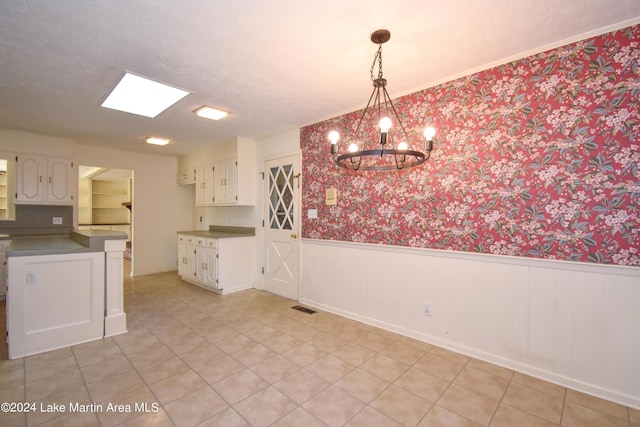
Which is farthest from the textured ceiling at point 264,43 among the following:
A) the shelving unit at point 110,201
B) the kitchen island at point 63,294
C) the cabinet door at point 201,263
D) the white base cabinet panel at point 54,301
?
the shelving unit at point 110,201

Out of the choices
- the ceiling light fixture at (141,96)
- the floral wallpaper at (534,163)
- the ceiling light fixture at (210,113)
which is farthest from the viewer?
the ceiling light fixture at (210,113)

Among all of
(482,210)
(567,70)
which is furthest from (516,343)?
(567,70)

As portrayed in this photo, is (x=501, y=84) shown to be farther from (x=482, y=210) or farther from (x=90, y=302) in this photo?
(x=90, y=302)

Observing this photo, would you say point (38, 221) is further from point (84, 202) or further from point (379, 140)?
point (379, 140)

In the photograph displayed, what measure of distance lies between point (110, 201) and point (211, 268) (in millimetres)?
6650

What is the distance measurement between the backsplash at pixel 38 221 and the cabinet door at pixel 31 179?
0.36 meters

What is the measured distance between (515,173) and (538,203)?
0.95 feet

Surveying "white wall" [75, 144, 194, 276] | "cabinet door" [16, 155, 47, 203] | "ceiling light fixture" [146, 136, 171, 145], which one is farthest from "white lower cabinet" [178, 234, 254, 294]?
"cabinet door" [16, 155, 47, 203]

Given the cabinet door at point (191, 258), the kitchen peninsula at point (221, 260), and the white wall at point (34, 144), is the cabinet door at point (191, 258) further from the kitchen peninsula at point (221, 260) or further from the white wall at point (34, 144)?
the white wall at point (34, 144)

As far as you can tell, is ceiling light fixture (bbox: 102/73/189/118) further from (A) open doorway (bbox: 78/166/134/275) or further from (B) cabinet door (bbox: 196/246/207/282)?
(A) open doorway (bbox: 78/166/134/275)

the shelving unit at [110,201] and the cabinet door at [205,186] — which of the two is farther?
the shelving unit at [110,201]

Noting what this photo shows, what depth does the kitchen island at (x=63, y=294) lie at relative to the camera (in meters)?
2.56

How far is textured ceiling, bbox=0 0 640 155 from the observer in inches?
70.7

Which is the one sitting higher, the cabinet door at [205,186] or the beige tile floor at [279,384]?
the cabinet door at [205,186]
